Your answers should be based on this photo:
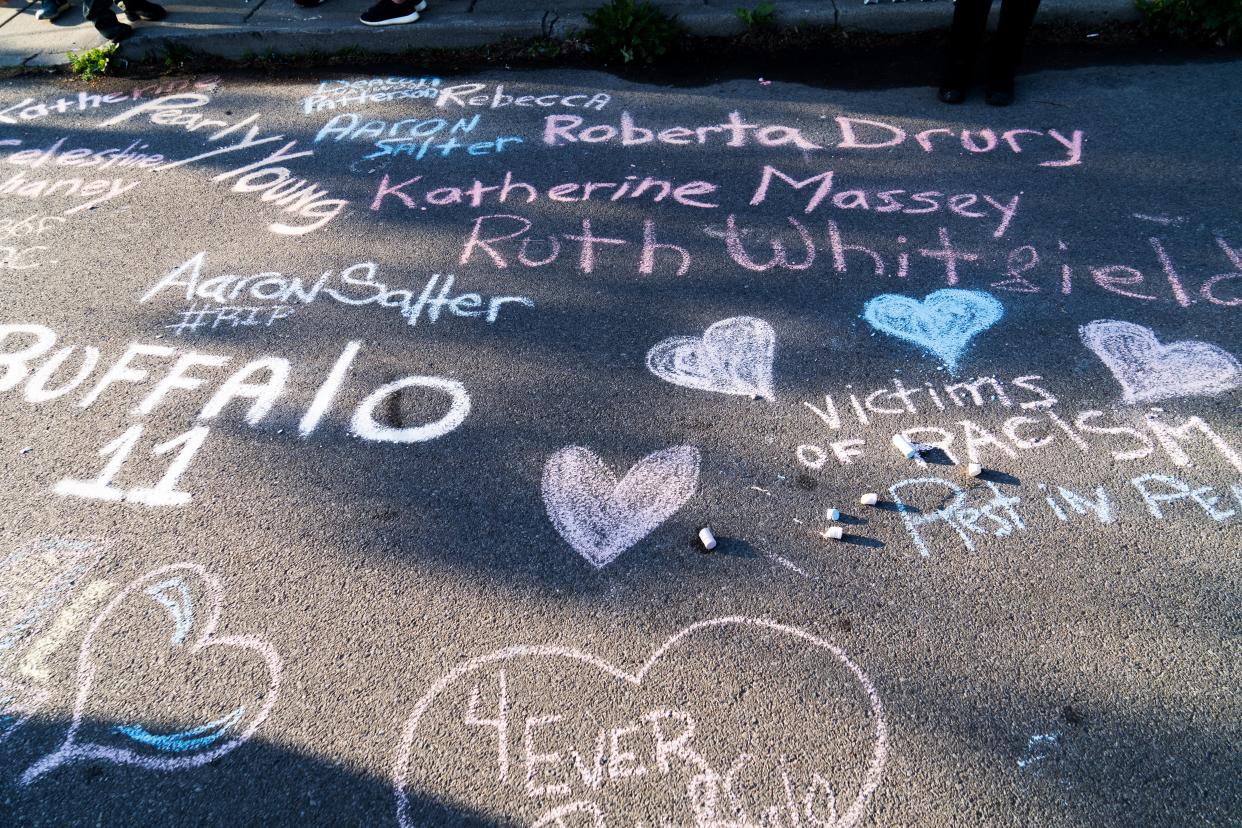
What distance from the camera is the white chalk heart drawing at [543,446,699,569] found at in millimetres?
2582

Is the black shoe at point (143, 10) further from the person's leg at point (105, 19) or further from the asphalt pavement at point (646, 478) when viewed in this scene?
the asphalt pavement at point (646, 478)

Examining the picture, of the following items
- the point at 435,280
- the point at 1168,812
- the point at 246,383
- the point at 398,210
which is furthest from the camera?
the point at 398,210

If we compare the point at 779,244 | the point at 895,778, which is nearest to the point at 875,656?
the point at 895,778

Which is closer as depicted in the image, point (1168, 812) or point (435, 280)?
point (1168, 812)

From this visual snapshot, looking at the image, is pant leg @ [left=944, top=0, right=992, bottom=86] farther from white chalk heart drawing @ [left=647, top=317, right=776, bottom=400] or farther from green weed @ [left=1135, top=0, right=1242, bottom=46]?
white chalk heart drawing @ [left=647, top=317, right=776, bottom=400]

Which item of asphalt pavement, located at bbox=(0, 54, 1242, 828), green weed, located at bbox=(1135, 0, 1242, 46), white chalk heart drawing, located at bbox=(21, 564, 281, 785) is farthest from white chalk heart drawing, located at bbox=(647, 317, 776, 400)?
green weed, located at bbox=(1135, 0, 1242, 46)

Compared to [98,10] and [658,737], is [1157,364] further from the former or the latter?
[98,10]

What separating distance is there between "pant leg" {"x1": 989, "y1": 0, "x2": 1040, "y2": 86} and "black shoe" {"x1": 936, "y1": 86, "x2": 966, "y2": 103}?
20 cm

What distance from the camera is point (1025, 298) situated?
3.35 meters

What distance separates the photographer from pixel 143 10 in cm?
632

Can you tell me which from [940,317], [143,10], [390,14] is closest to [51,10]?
[143,10]

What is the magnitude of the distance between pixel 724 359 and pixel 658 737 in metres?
1.63

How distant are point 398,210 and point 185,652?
2.67 m

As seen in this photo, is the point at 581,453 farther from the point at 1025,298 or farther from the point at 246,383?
the point at 1025,298
